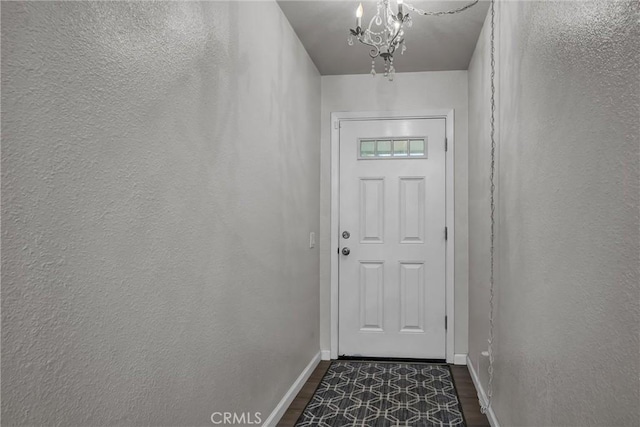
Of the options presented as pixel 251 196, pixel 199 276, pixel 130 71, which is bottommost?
pixel 199 276

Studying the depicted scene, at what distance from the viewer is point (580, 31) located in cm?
127

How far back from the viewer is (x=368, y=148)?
3.93 m

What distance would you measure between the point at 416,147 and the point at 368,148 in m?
0.39

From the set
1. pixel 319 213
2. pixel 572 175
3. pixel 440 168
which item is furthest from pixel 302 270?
pixel 572 175

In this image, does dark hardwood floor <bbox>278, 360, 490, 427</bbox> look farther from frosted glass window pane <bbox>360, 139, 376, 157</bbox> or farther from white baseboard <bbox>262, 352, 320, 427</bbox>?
frosted glass window pane <bbox>360, 139, 376, 157</bbox>

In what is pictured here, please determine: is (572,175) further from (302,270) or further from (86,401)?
(302,270)

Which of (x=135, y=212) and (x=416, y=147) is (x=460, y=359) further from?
(x=135, y=212)

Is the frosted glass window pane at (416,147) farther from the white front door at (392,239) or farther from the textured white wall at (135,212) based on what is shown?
the textured white wall at (135,212)

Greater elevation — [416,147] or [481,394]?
[416,147]

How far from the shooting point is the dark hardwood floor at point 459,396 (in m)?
2.66

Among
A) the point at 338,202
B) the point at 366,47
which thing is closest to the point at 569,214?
the point at 366,47

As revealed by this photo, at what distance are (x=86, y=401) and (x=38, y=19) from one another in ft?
2.74

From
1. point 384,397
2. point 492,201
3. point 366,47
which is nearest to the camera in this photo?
point 492,201

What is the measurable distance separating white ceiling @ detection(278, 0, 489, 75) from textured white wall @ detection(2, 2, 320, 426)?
0.53 metres
